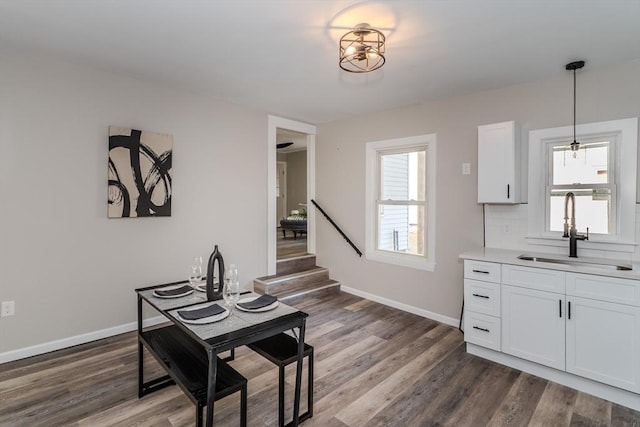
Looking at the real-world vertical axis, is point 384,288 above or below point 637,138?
below

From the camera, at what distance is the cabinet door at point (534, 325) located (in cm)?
252

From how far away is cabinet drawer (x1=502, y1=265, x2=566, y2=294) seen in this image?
2.52 m

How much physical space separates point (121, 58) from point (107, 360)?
2563 mm

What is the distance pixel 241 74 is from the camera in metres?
3.09

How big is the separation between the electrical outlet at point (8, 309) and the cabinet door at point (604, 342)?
4427 millimetres

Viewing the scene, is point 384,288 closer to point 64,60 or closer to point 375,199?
point 375,199

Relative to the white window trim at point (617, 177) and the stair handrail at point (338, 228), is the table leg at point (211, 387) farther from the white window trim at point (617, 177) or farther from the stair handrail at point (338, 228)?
the stair handrail at point (338, 228)

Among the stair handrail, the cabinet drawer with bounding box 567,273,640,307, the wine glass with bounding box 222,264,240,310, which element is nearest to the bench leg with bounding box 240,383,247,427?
the wine glass with bounding box 222,264,240,310

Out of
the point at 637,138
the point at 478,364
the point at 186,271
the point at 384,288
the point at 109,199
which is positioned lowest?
A: the point at 478,364

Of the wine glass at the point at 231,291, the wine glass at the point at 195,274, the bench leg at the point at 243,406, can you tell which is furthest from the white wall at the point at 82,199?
the bench leg at the point at 243,406

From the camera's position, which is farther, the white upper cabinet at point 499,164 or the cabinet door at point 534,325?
the white upper cabinet at point 499,164

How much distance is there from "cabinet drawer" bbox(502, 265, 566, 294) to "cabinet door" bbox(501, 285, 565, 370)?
40 millimetres

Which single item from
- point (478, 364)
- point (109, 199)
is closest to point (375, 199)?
point (478, 364)

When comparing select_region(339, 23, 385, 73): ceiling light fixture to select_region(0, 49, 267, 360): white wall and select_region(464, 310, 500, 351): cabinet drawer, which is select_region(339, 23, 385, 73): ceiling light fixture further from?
select_region(464, 310, 500, 351): cabinet drawer
